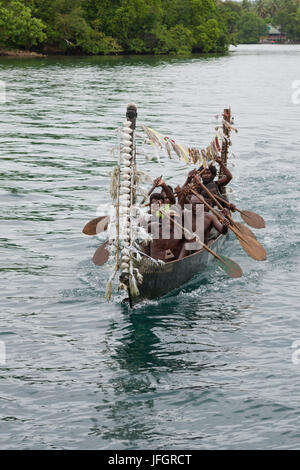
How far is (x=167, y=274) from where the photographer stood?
36.4 ft

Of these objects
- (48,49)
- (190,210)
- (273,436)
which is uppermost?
(48,49)

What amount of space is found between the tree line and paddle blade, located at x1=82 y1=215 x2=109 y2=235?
57592 mm

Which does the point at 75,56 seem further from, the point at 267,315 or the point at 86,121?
the point at 267,315

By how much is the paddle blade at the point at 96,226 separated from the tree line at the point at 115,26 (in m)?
57.6

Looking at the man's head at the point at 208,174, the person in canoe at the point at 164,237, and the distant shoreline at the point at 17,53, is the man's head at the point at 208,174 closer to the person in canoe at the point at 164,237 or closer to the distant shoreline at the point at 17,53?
the person in canoe at the point at 164,237

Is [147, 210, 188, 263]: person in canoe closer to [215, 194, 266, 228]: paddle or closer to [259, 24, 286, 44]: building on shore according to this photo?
[215, 194, 266, 228]: paddle

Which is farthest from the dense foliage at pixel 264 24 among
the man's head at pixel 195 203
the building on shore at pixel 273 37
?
the man's head at pixel 195 203

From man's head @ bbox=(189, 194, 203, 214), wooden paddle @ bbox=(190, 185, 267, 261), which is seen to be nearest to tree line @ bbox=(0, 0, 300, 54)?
man's head @ bbox=(189, 194, 203, 214)

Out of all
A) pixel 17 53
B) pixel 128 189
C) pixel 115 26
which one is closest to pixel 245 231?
pixel 128 189

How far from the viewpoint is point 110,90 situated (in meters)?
42.2

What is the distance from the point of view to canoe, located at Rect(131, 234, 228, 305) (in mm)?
10633

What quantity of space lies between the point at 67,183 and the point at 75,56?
187 feet

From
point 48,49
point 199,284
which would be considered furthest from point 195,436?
point 48,49

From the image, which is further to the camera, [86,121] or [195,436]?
[86,121]
